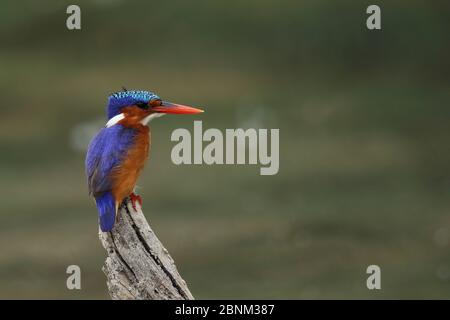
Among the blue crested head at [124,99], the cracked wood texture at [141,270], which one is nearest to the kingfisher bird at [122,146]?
the blue crested head at [124,99]

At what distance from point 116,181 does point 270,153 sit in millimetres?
2705

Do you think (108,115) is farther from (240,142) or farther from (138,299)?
(240,142)

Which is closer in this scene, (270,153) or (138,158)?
(138,158)

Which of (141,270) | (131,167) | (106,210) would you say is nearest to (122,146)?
(131,167)

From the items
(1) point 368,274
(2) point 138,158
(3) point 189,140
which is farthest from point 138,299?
(1) point 368,274

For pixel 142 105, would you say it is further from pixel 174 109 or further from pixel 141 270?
pixel 141 270

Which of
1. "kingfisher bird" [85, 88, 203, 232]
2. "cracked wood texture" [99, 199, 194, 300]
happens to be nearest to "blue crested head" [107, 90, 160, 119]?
"kingfisher bird" [85, 88, 203, 232]

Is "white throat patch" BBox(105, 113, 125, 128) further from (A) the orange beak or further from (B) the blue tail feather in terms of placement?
(B) the blue tail feather

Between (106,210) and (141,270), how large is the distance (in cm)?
17

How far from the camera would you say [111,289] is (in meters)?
2.49

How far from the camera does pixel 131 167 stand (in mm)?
2648

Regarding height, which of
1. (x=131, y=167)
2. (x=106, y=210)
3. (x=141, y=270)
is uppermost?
(x=131, y=167)

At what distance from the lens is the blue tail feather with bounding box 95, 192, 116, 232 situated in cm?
250
